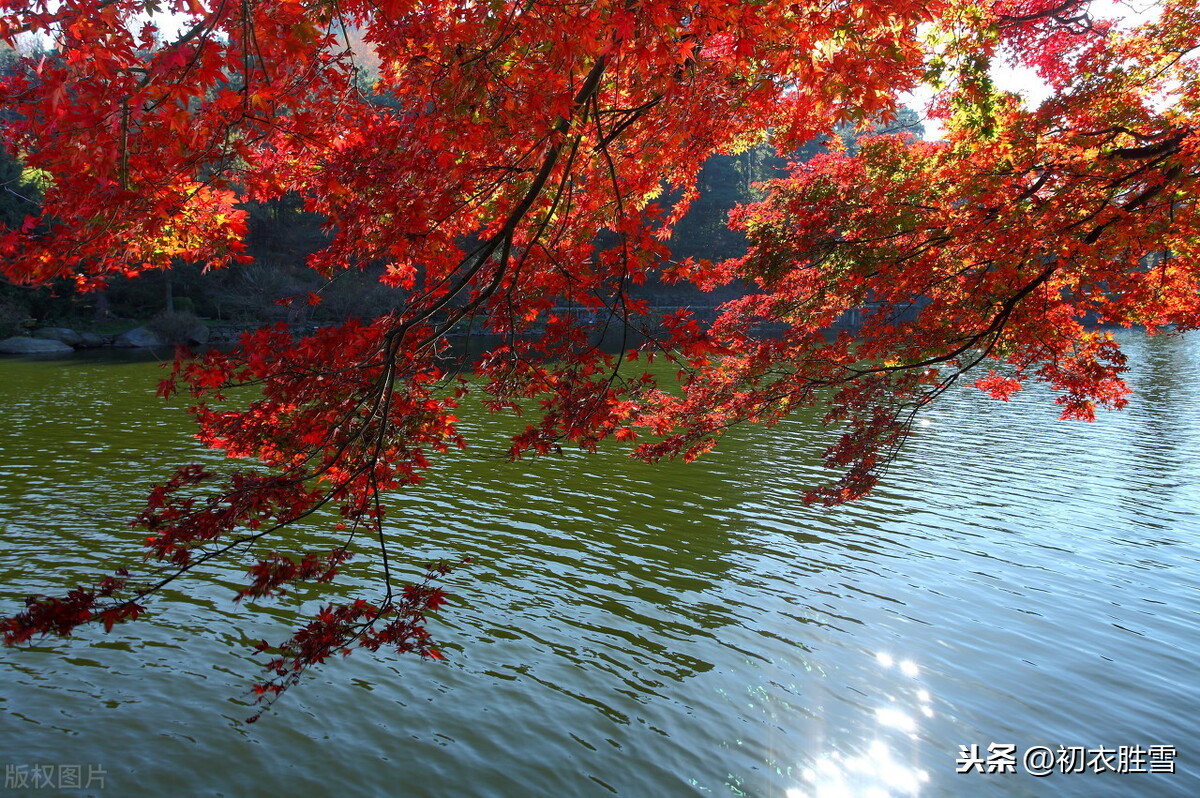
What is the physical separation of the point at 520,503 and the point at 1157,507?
9442mm

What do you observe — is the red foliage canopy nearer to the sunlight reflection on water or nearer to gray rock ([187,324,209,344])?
the sunlight reflection on water

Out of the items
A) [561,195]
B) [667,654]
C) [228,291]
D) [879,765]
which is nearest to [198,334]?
[228,291]

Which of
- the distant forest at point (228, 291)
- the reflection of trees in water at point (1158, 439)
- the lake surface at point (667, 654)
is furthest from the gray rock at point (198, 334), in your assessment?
the reflection of trees in water at point (1158, 439)

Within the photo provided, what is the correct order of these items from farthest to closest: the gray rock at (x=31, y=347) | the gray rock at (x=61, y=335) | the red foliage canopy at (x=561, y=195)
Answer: the gray rock at (x=61, y=335)
the gray rock at (x=31, y=347)
the red foliage canopy at (x=561, y=195)

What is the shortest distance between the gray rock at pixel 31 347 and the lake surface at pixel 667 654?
907 inches

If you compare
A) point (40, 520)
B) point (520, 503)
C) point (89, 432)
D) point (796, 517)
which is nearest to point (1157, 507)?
point (796, 517)

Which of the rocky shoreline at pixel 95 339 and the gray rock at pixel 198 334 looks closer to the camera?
the rocky shoreline at pixel 95 339

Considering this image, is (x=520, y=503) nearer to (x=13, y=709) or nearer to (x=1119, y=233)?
(x=13, y=709)

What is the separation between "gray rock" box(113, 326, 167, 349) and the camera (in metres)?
33.6

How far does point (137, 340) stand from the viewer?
110ft

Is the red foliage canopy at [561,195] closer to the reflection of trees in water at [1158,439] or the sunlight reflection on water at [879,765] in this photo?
the sunlight reflection on water at [879,765]

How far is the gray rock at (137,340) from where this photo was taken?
33.6m

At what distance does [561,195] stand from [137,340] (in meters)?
36.0

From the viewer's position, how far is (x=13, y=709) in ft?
16.5
